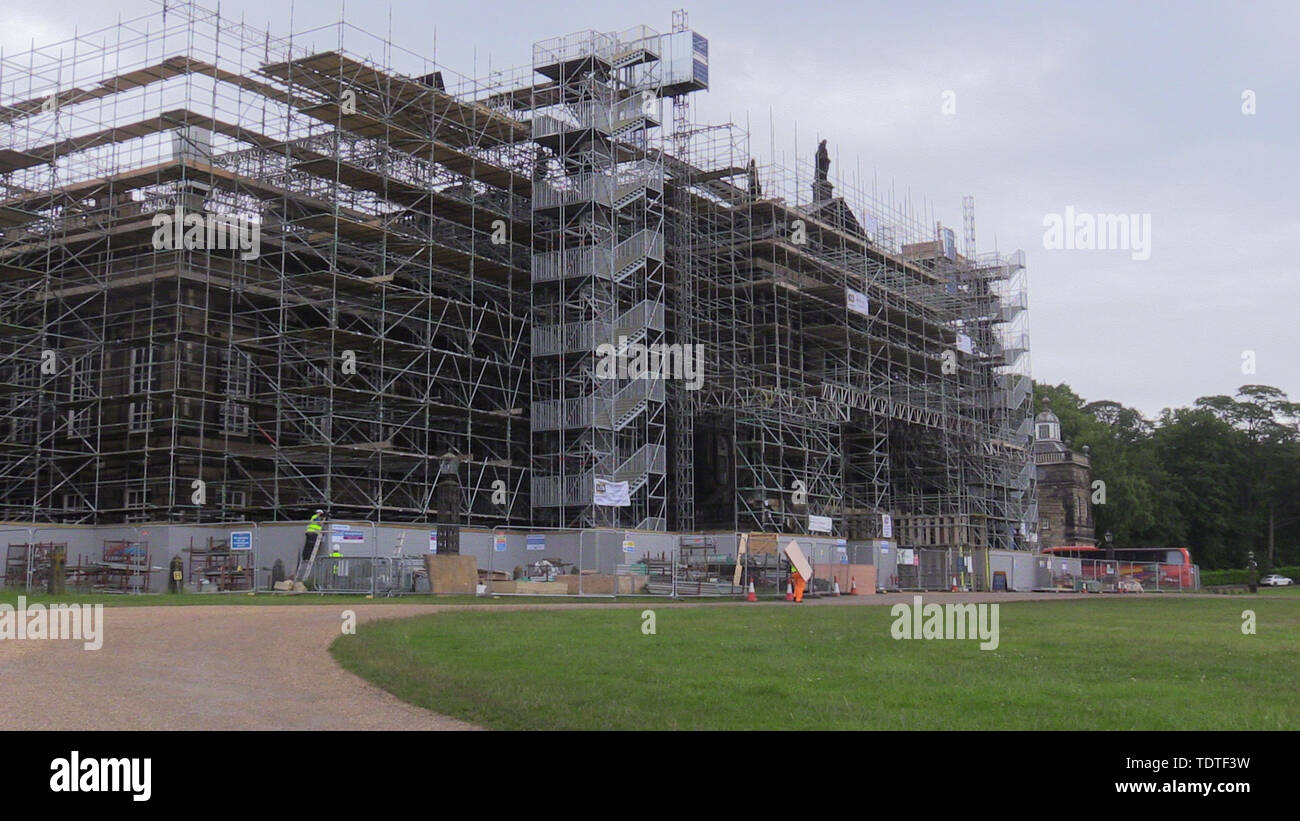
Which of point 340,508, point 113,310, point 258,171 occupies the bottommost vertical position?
point 340,508

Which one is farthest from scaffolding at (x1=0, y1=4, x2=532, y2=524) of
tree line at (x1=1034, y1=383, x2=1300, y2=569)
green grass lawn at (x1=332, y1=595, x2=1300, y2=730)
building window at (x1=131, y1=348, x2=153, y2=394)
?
tree line at (x1=1034, y1=383, x2=1300, y2=569)

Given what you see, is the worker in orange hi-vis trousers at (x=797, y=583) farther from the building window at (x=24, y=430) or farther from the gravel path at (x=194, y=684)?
the building window at (x=24, y=430)

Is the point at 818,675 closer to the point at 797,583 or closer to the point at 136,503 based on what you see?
the point at 797,583

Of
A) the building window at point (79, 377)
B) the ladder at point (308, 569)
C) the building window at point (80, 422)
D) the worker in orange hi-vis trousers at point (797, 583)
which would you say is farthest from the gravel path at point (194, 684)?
the building window at point (79, 377)

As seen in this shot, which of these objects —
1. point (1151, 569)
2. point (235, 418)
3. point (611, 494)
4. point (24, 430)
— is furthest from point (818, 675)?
point (1151, 569)

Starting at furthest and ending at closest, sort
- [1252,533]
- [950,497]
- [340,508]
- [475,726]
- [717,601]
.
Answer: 1. [1252,533]
2. [950,497]
3. [340,508]
4. [717,601]
5. [475,726]

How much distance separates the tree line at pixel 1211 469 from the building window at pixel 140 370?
6773 cm

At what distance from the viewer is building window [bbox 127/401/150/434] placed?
4425cm

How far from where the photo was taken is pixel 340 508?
46812 millimetres

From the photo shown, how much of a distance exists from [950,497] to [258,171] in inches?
1460
